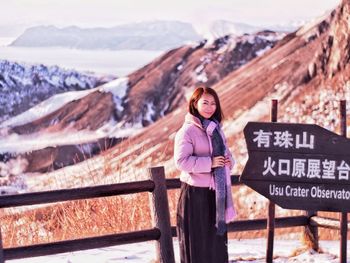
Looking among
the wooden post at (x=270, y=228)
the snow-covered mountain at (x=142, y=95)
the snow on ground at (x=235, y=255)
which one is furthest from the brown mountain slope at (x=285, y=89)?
the wooden post at (x=270, y=228)

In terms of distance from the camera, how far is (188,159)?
5.17 metres

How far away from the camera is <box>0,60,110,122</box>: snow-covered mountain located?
27344 mm

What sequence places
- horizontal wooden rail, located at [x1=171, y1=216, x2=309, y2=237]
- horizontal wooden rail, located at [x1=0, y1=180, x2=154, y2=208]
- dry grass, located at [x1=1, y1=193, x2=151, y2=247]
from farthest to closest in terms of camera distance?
dry grass, located at [x1=1, y1=193, x2=151, y2=247] → horizontal wooden rail, located at [x1=171, y1=216, x2=309, y2=237] → horizontal wooden rail, located at [x1=0, y1=180, x2=154, y2=208]

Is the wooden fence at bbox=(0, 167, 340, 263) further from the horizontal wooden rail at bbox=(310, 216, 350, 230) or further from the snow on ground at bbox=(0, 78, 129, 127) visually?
the snow on ground at bbox=(0, 78, 129, 127)

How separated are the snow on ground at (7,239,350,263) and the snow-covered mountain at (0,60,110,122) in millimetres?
20238

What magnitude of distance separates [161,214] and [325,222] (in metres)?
1.38

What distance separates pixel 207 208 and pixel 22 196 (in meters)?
1.27

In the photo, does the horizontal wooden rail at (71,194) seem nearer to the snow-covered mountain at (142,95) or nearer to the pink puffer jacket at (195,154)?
the pink puffer jacket at (195,154)

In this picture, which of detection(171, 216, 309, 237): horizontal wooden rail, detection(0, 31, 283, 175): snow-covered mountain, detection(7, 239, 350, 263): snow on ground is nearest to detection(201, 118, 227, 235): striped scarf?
detection(171, 216, 309, 237): horizontal wooden rail

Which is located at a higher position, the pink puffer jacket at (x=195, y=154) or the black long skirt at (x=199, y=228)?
the pink puffer jacket at (x=195, y=154)

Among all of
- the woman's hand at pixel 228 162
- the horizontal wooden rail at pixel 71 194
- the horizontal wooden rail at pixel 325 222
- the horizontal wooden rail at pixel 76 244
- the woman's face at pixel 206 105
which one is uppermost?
the woman's face at pixel 206 105

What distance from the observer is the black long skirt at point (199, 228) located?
17.6 ft

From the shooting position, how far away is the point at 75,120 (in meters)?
28.7

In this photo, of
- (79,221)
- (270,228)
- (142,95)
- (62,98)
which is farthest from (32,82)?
(270,228)
